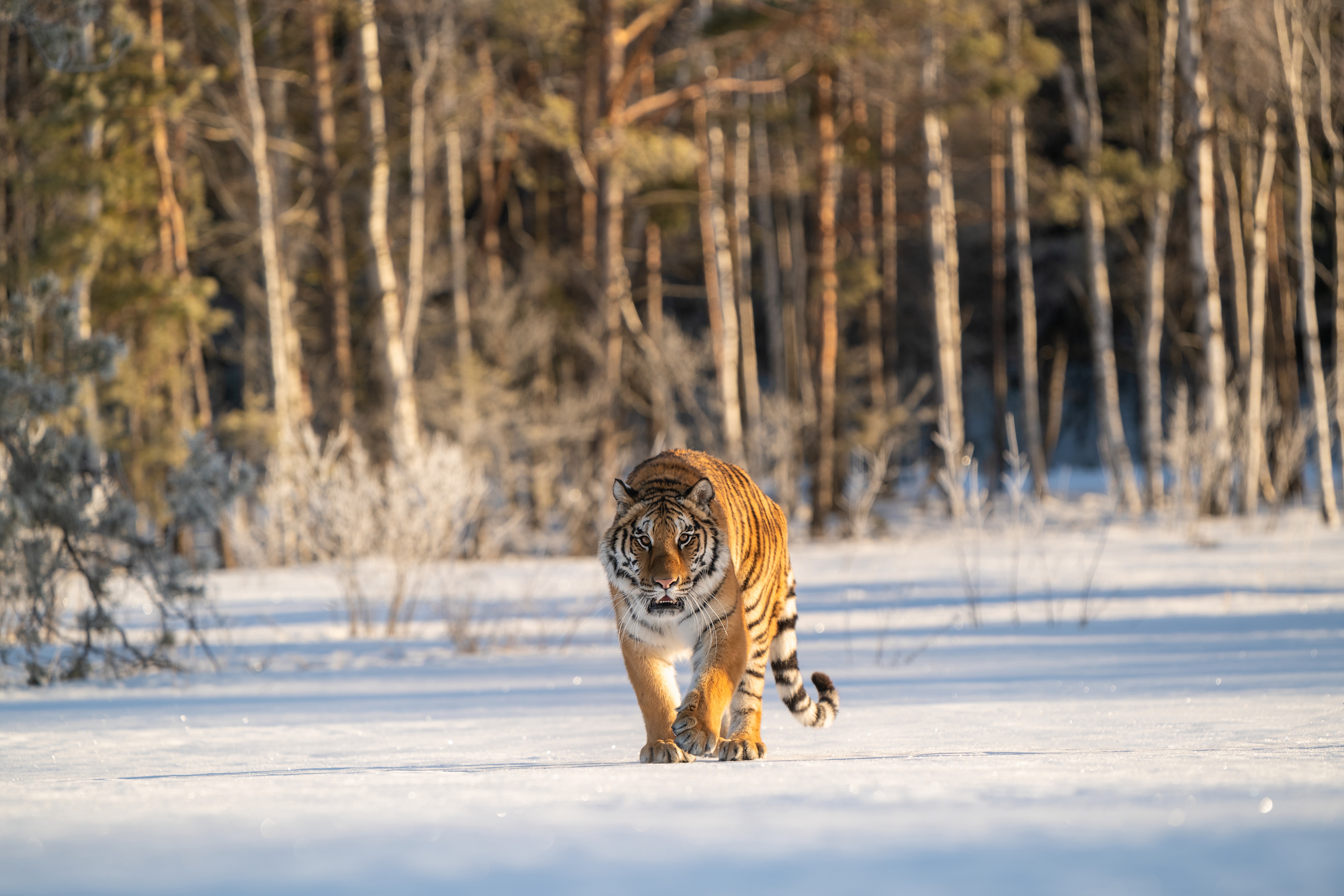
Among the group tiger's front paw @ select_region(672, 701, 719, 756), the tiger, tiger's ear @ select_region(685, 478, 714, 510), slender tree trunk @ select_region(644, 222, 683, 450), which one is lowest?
tiger's front paw @ select_region(672, 701, 719, 756)

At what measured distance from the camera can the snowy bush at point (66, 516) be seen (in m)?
7.13

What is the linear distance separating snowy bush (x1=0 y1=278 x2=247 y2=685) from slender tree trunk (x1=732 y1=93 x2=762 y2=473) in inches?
489

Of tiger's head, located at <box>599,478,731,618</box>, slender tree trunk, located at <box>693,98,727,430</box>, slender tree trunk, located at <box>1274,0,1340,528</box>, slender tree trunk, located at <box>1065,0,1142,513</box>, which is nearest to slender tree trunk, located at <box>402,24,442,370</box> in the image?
slender tree trunk, located at <box>693,98,727,430</box>

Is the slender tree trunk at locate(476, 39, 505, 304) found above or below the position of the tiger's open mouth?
above

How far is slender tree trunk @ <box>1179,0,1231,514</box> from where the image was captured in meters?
16.8

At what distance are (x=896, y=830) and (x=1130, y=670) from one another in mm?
4949

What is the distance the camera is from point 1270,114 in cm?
1853

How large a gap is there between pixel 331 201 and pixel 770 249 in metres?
11.8

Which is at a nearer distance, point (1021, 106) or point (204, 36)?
point (204, 36)

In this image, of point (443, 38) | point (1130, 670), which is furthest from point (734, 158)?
point (1130, 670)

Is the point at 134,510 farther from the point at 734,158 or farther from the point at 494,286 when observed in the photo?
the point at 734,158

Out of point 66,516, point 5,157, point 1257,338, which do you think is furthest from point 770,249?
point 66,516

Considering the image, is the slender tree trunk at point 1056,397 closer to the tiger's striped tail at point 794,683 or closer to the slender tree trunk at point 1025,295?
the slender tree trunk at point 1025,295

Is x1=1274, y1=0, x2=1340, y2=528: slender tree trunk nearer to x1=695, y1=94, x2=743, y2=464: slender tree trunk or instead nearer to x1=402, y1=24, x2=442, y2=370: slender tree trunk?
x1=695, y1=94, x2=743, y2=464: slender tree trunk
